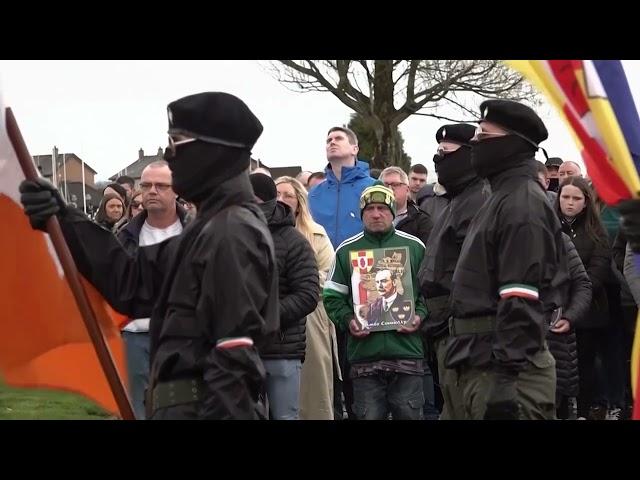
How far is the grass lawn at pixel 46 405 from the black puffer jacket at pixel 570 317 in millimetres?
3821

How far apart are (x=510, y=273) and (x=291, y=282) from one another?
6.98ft

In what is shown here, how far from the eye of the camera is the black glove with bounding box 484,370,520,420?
587cm

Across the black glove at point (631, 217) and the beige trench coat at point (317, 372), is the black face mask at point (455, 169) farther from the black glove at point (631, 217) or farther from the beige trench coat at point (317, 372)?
the black glove at point (631, 217)

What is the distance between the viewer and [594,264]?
9398 mm

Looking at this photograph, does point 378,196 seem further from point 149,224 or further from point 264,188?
point 149,224

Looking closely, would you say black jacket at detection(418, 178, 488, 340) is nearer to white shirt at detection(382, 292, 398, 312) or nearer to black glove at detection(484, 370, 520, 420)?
white shirt at detection(382, 292, 398, 312)

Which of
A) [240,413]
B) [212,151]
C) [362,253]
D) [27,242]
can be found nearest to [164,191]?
[362,253]

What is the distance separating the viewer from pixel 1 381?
207 inches

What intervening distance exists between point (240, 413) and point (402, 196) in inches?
213

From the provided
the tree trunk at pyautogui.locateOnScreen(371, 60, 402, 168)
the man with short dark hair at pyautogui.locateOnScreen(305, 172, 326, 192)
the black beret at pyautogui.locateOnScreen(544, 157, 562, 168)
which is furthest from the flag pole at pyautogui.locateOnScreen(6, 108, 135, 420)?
the tree trunk at pyautogui.locateOnScreen(371, 60, 402, 168)

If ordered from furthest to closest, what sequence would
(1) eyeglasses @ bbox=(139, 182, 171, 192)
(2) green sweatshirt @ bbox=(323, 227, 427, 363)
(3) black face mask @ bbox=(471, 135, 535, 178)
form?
(2) green sweatshirt @ bbox=(323, 227, 427, 363) < (1) eyeglasses @ bbox=(139, 182, 171, 192) < (3) black face mask @ bbox=(471, 135, 535, 178)

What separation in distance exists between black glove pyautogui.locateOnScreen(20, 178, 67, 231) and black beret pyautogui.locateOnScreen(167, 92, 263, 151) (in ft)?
2.05
